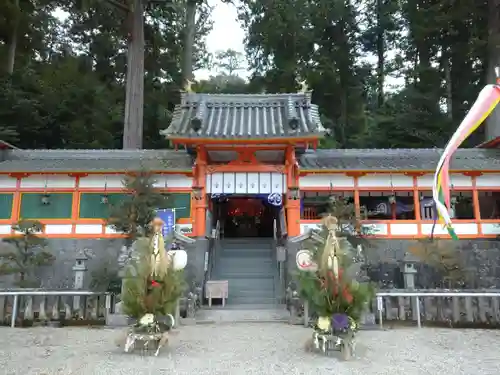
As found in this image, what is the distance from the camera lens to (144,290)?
20.1ft

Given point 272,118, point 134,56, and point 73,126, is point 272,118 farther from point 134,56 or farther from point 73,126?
point 73,126

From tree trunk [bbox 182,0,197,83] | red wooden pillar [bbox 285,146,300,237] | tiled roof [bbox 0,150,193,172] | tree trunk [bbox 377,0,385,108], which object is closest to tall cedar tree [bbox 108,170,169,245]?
tiled roof [bbox 0,150,193,172]

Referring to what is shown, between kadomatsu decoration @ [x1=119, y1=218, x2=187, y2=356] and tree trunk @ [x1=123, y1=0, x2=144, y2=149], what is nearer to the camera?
Result: kadomatsu decoration @ [x1=119, y1=218, x2=187, y2=356]

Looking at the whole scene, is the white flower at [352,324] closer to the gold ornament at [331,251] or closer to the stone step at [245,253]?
the gold ornament at [331,251]

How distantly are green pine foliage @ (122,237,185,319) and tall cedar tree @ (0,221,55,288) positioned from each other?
5.60 meters

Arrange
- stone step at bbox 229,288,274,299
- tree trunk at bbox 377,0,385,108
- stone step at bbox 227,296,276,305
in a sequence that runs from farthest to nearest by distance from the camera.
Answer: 1. tree trunk at bbox 377,0,385,108
2. stone step at bbox 229,288,274,299
3. stone step at bbox 227,296,276,305

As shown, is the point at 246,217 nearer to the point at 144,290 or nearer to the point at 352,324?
the point at 144,290

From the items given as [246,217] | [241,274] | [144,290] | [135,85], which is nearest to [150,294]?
[144,290]

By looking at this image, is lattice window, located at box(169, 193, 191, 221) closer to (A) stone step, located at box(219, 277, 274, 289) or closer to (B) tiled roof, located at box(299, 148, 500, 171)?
(A) stone step, located at box(219, 277, 274, 289)

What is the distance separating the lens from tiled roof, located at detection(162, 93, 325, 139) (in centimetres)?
1204

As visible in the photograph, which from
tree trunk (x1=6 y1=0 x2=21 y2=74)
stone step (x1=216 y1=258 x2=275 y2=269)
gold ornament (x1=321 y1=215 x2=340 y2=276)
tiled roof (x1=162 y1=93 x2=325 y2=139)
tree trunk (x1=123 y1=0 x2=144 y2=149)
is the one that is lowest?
stone step (x1=216 y1=258 x2=275 y2=269)

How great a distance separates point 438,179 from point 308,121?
5.22 metres

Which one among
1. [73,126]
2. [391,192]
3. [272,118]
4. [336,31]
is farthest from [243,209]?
[336,31]

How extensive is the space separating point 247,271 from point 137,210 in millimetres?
4027
